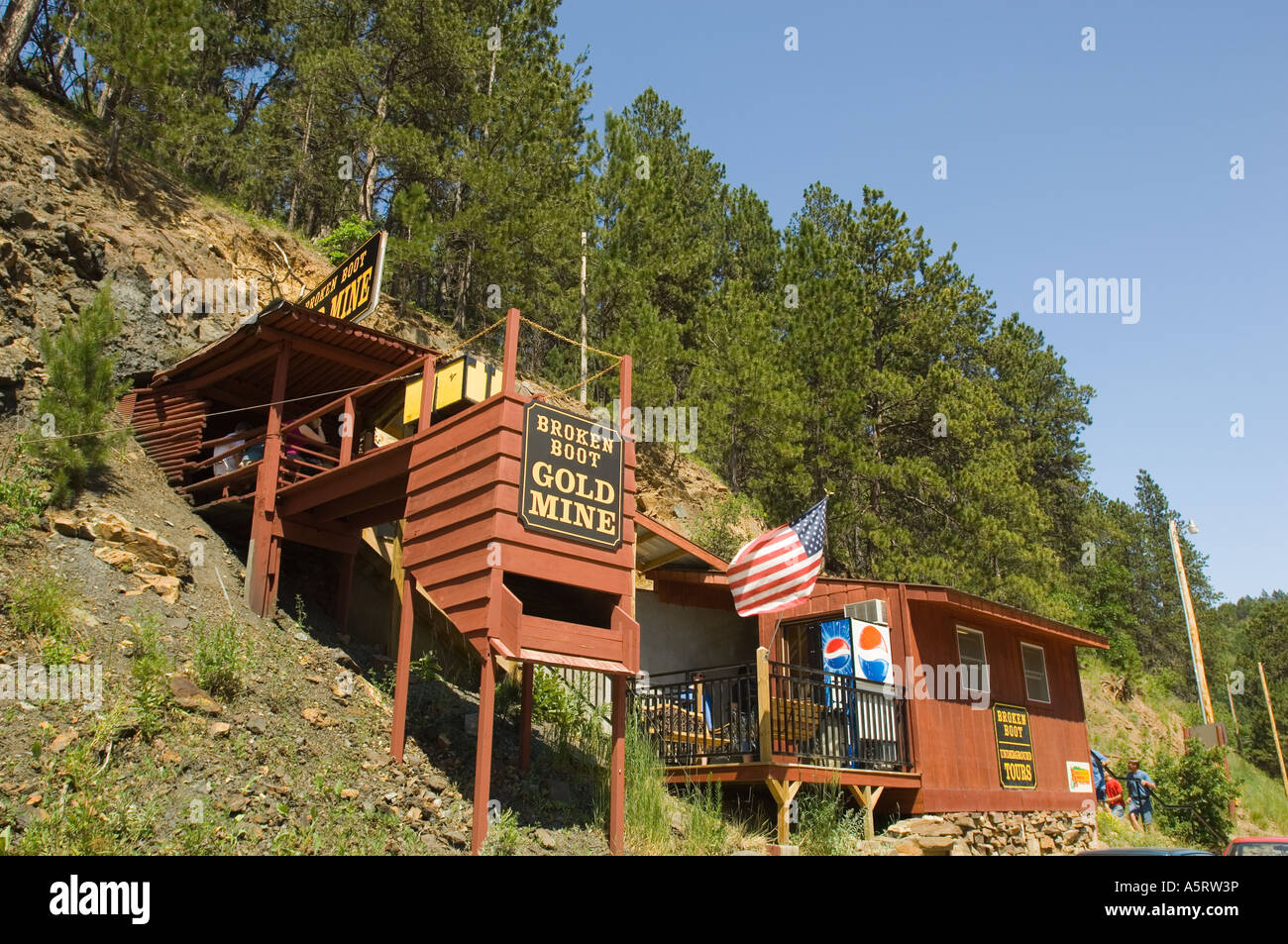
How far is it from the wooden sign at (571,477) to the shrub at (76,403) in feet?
21.6

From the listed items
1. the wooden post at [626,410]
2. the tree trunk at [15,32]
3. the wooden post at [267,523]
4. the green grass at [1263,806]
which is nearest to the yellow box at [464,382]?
the wooden post at [626,410]

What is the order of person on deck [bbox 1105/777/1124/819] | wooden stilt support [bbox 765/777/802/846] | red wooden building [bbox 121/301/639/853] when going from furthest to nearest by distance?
person on deck [bbox 1105/777/1124/819], wooden stilt support [bbox 765/777/802/846], red wooden building [bbox 121/301/639/853]

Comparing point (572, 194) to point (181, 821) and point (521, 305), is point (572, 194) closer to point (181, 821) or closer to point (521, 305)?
point (521, 305)

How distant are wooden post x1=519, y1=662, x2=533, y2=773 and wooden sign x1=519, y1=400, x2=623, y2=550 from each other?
2.26 meters

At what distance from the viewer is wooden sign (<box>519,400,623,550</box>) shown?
10070 mm

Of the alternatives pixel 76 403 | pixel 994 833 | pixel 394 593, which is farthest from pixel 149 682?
pixel 994 833

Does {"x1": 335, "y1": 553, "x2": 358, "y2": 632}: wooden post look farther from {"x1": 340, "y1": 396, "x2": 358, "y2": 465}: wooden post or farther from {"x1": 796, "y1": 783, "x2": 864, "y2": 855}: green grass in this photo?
{"x1": 796, "y1": 783, "x2": 864, "y2": 855}: green grass

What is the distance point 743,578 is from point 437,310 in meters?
22.6

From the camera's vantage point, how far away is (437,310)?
32.0 metres

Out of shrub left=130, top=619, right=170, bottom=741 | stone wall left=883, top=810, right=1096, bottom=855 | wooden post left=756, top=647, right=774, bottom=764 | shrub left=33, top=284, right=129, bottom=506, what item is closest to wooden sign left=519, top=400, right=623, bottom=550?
wooden post left=756, top=647, right=774, bottom=764

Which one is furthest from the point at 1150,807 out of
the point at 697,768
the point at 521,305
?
the point at 521,305

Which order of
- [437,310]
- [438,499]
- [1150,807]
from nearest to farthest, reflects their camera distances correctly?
1. [438,499]
2. [1150,807]
3. [437,310]

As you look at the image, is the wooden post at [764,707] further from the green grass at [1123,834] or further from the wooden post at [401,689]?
the green grass at [1123,834]
